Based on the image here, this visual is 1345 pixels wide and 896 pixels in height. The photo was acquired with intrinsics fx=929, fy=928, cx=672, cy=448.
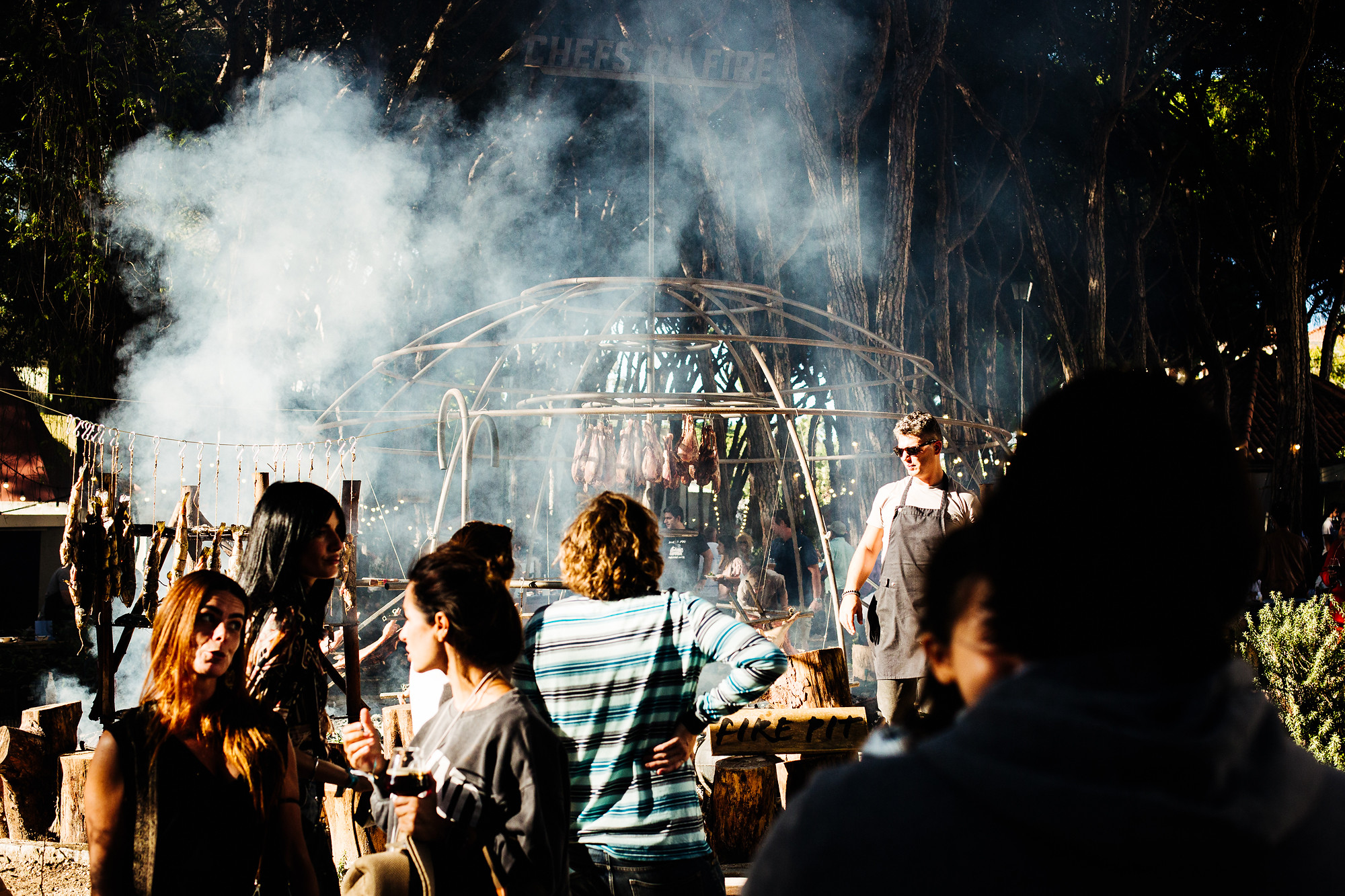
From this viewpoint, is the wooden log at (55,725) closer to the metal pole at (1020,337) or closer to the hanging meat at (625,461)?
the hanging meat at (625,461)

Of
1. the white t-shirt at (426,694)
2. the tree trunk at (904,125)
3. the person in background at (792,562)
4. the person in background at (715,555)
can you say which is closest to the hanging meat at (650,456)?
the person in background at (715,555)

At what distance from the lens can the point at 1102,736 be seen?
682 mm

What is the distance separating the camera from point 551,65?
9539mm

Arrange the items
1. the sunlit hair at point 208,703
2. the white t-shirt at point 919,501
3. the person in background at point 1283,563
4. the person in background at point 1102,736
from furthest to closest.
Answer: the person in background at point 1283,563, the white t-shirt at point 919,501, the sunlit hair at point 208,703, the person in background at point 1102,736

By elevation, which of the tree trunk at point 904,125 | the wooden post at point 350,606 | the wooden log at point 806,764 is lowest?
the wooden log at point 806,764

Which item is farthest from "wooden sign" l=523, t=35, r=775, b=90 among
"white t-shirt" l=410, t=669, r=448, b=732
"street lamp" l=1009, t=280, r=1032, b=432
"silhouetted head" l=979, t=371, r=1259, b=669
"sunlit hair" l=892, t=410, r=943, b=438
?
"silhouetted head" l=979, t=371, r=1259, b=669

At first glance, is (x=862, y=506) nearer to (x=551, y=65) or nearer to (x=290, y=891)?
(x=551, y=65)

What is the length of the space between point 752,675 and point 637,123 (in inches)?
416

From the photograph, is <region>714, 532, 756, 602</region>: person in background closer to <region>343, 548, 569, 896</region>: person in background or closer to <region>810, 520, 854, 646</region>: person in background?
<region>810, 520, 854, 646</region>: person in background

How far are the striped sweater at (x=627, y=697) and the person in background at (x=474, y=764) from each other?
0.75ft

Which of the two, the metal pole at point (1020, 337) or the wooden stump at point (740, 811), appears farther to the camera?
the metal pole at point (1020, 337)

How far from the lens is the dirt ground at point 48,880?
12.5 feet

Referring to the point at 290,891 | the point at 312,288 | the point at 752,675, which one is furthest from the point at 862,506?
the point at 290,891

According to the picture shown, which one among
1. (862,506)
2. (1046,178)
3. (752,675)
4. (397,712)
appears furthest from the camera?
(1046,178)
